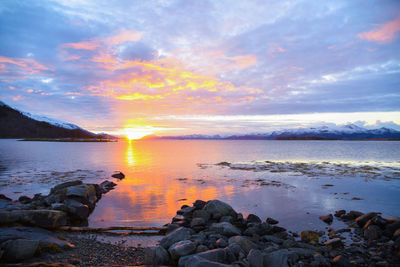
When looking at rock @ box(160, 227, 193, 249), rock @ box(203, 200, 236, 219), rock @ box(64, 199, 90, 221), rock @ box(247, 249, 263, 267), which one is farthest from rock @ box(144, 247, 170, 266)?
rock @ box(64, 199, 90, 221)

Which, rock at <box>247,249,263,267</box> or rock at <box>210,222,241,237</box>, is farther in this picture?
Answer: rock at <box>210,222,241,237</box>

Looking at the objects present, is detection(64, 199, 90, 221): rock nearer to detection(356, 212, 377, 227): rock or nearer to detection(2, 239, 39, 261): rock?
detection(2, 239, 39, 261): rock

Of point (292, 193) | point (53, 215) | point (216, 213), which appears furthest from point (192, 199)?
point (53, 215)

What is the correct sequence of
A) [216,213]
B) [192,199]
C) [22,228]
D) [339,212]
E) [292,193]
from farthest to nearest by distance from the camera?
[292,193] → [192,199] → [339,212] → [216,213] → [22,228]

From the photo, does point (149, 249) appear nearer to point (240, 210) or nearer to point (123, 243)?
point (123, 243)

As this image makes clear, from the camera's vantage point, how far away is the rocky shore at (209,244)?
26.2 feet

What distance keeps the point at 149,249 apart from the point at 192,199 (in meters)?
12.0

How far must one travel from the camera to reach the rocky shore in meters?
7.97

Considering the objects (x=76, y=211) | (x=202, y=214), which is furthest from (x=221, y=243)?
(x=76, y=211)

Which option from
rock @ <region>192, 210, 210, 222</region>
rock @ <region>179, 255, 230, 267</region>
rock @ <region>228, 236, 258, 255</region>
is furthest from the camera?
rock @ <region>192, 210, 210, 222</region>

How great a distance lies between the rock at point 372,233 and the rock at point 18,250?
14.6m

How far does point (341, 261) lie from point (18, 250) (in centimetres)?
1151

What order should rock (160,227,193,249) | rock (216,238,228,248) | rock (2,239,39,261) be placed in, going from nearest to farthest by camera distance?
rock (2,239,39,261) < rock (216,238,228,248) < rock (160,227,193,249)

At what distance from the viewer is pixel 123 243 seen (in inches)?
423
